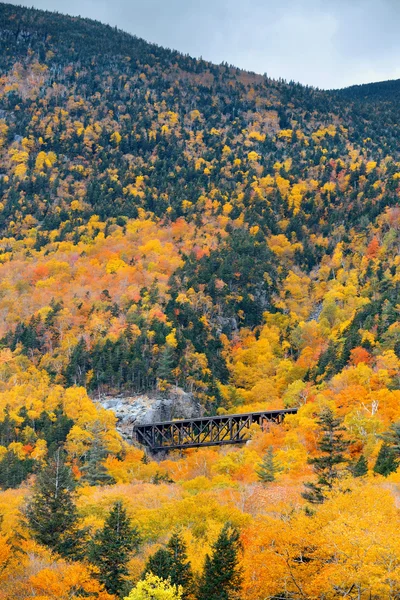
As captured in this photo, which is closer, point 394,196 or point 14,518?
point 14,518

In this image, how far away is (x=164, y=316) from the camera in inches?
5595

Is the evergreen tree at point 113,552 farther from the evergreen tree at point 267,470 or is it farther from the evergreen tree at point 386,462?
the evergreen tree at point 386,462

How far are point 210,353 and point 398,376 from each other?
153ft

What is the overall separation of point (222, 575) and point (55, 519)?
1720 centimetres

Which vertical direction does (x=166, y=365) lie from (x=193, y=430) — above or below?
above

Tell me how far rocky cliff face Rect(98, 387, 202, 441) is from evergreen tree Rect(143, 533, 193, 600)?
70.5 metres

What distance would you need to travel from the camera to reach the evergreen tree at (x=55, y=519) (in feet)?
169

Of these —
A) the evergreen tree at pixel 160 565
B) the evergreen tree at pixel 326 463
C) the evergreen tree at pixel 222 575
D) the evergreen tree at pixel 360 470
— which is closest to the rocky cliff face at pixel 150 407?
the evergreen tree at pixel 360 470

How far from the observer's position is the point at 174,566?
41.8 meters

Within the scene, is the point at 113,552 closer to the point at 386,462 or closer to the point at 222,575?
the point at 222,575

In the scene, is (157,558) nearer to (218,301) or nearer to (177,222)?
(218,301)

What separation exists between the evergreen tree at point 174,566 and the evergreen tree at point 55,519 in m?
11.1

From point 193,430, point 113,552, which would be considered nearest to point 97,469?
point 193,430

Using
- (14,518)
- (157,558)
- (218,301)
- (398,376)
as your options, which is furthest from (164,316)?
(157,558)
